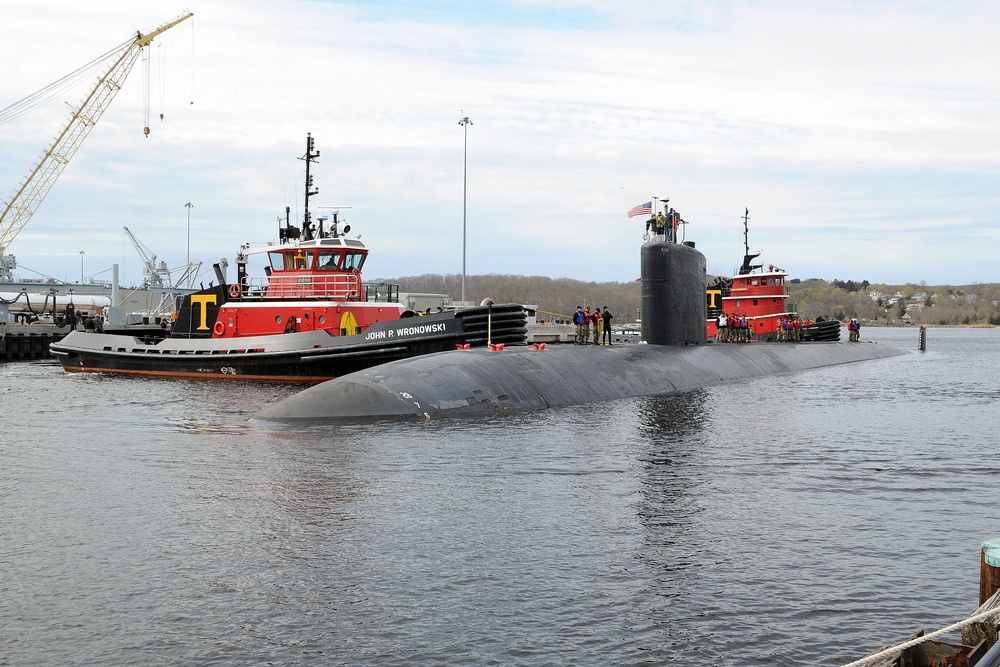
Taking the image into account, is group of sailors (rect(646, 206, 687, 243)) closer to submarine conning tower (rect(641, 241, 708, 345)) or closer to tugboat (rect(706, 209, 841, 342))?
submarine conning tower (rect(641, 241, 708, 345))

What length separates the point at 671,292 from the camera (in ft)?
83.3

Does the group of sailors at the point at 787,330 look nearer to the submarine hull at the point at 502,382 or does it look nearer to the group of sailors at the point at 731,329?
the group of sailors at the point at 731,329

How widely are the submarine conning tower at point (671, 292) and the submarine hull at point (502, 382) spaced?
59 centimetres

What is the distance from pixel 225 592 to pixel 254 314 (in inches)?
982

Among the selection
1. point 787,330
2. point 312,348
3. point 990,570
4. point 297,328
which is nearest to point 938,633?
point 990,570

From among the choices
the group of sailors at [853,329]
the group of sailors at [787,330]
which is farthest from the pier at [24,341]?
the group of sailors at [853,329]

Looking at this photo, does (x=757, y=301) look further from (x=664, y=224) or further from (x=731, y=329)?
(x=664, y=224)

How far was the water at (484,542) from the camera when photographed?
6375 millimetres

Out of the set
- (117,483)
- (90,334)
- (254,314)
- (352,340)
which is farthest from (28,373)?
(117,483)

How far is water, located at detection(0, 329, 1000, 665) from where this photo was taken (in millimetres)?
6375

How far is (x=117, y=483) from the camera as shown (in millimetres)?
11672

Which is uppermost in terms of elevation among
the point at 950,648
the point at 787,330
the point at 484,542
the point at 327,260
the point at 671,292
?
the point at 327,260

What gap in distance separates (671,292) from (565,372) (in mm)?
5989

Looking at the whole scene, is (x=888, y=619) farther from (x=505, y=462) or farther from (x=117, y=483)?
(x=117, y=483)
